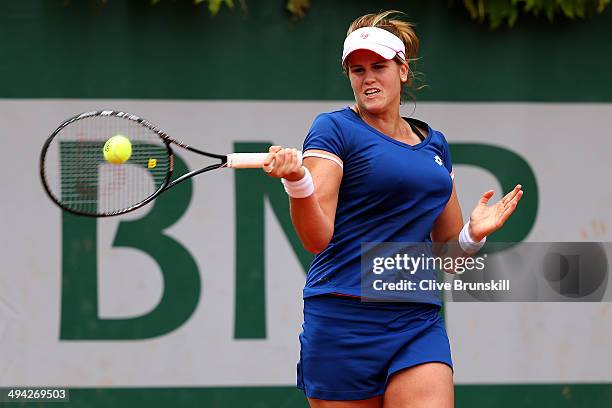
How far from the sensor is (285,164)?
2.60 metres

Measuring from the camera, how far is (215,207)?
4.59 m

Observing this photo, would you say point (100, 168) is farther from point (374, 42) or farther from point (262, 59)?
point (374, 42)

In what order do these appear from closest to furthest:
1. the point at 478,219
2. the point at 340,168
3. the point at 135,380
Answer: the point at 340,168 → the point at 478,219 → the point at 135,380

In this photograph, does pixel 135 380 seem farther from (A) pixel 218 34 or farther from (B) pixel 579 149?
(B) pixel 579 149

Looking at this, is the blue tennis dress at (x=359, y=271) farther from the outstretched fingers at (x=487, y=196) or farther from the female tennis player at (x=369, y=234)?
the outstretched fingers at (x=487, y=196)

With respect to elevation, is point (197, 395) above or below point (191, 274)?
below

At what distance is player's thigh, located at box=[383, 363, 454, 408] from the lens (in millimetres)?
2803

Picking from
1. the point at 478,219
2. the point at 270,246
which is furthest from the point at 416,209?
the point at 270,246

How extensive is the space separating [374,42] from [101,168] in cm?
161

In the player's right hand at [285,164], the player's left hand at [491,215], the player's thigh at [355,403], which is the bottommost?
the player's thigh at [355,403]

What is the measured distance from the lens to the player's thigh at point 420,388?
2803 mm

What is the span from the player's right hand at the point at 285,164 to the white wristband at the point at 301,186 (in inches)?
0.5

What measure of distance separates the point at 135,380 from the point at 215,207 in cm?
82

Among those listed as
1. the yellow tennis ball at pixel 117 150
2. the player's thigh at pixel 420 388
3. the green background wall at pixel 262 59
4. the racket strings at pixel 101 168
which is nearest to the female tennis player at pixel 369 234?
the player's thigh at pixel 420 388
